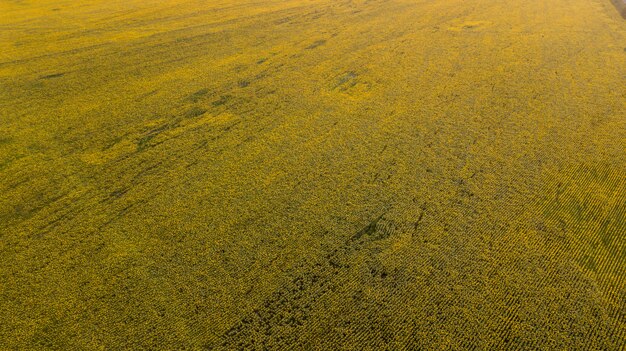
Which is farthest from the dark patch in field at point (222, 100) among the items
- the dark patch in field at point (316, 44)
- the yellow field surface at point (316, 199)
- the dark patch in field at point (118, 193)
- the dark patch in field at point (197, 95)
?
the dark patch in field at point (316, 44)

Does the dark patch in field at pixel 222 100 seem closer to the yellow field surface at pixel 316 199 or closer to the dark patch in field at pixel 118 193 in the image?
the yellow field surface at pixel 316 199

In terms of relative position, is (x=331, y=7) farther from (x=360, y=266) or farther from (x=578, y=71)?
(x=360, y=266)

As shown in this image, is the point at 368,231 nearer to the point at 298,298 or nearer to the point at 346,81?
the point at 298,298

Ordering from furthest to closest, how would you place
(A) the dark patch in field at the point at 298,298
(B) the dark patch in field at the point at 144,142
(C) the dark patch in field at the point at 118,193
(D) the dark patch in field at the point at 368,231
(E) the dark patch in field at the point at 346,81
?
1. (E) the dark patch in field at the point at 346,81
2. (B) the dark patch in field at the point at 144,142
3. (C) the dark patch in field at the point at 118,193
4. (D) the dark patch in field at the point at 368,231
5. (A) the dark patch in field at the point at 298,298

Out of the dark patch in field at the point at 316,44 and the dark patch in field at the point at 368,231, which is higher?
the dark patch in field at the point at 316,44

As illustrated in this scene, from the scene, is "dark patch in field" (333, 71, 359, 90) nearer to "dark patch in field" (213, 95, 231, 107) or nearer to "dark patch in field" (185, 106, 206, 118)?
"dark patch in field" (213, 95, 231, 107)

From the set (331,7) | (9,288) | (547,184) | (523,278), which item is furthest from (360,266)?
(331,7)

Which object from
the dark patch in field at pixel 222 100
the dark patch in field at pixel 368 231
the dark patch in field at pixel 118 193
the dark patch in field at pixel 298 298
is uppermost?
the dark patch in field at pixel 222 100

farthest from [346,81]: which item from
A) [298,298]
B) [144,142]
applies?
[298,298]
